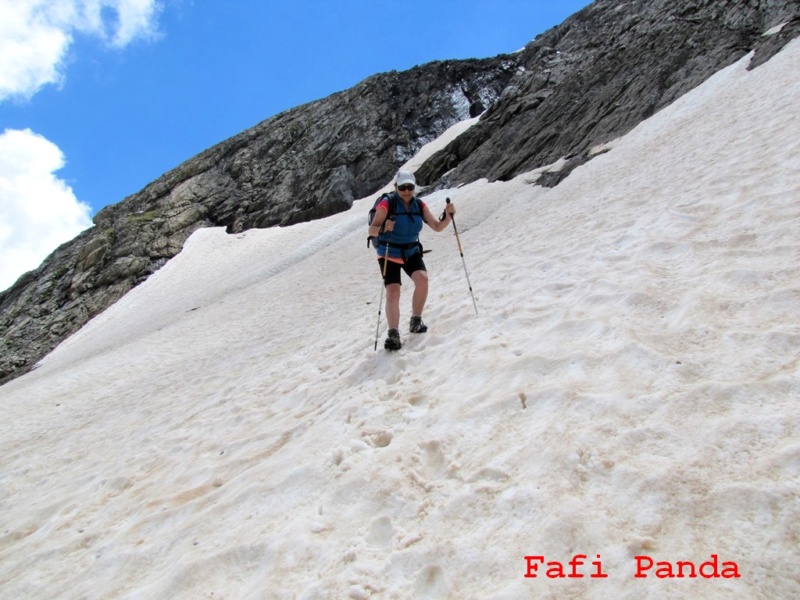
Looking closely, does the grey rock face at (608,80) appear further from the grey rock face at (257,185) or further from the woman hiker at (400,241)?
the woman hiker at (400,241)

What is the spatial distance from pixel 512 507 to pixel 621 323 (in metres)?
2.45

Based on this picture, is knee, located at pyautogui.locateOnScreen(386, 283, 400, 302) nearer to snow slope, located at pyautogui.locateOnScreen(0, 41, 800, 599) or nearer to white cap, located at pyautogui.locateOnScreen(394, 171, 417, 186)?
snow slope, located at pyautogui.locateOnScreen(0, 41, 800, 599)

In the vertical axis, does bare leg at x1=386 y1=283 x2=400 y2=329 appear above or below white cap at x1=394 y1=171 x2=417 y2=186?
below

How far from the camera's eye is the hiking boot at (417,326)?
6.96 metres

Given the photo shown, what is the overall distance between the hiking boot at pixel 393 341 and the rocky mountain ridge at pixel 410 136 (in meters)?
15.5

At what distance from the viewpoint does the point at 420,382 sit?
18.0 feet

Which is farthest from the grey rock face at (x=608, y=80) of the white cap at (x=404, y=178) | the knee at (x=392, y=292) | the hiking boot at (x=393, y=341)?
the hiking boot at (x=393, y=341)

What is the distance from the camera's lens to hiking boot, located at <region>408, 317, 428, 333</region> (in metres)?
6.96

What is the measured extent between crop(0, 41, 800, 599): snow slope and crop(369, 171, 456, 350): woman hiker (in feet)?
1.54

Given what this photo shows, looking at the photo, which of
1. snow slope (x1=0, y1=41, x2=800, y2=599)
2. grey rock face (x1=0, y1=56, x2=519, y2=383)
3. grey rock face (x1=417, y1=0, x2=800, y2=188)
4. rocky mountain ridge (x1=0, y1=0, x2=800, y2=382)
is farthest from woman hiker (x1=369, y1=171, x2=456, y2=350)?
grey rock face (x1=0, y1=56, x2=519, y2=383)

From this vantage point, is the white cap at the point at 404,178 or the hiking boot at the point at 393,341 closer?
the white cap at the point at 404,178

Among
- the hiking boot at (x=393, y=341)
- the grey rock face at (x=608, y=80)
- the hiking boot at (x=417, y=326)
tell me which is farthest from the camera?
the grey rock face at (x=608, y=80)

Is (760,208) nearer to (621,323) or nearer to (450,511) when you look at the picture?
(621,323)

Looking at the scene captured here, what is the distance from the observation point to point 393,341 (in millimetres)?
6656
